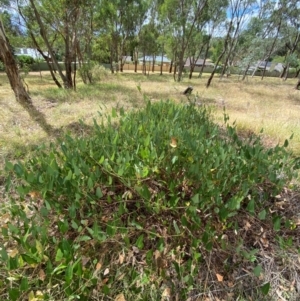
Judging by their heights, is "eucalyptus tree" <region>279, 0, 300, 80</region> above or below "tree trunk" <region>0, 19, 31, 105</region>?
above

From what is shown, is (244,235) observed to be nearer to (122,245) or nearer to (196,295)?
(196,295)

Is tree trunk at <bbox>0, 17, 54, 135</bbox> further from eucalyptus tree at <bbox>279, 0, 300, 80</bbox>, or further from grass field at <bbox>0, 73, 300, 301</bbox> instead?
eucalyptus tree at <bbox>279, 0, 300, 80</bbox>

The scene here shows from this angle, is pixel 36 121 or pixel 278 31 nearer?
pixel 36 121

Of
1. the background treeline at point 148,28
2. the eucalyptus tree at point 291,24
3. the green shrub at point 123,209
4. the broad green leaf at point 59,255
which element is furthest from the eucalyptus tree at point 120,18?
the broad green leaf at point 59,255

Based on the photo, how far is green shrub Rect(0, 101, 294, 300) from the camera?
88cm

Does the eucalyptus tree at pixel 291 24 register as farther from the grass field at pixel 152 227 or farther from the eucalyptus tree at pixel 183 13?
the grass field at pixel 152 227

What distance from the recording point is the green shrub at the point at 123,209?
0.88 m

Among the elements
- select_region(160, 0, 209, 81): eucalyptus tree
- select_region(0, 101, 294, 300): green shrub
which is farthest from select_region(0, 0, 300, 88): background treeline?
select_region(0, 101, 294, 300): green shrub

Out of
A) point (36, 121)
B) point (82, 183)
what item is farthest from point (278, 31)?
point (82, 183)

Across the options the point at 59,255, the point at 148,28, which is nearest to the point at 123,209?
the point at 59,255

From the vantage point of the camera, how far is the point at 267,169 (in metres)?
1.25

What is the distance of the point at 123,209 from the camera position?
1.05 metres

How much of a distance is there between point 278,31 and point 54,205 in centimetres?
2279

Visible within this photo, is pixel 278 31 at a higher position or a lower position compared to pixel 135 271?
higher
